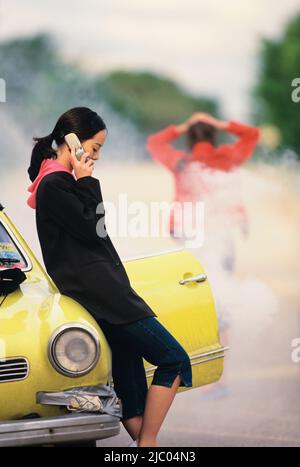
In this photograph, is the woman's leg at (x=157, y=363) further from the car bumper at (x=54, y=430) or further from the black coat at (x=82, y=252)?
the car bumper at (x=54, y=430)

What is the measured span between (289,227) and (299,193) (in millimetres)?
1560

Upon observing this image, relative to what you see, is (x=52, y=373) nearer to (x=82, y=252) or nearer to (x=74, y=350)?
(x=74, y=350)

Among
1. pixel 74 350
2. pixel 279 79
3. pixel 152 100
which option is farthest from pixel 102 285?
pixel 152 100

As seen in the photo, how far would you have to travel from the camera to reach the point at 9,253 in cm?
667

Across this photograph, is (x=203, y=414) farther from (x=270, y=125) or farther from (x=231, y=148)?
(x=270, y=125)

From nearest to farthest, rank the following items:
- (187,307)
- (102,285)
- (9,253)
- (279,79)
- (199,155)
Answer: (102,285)
(187,307)
(9,253)
(199,155)
(279,79)

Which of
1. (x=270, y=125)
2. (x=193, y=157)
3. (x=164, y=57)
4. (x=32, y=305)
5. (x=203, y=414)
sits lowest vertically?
(x=203, y=414)

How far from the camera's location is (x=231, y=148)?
407 inches

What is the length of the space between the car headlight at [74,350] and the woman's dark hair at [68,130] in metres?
0.91

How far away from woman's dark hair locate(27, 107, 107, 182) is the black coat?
234mm

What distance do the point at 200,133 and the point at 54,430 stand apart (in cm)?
482

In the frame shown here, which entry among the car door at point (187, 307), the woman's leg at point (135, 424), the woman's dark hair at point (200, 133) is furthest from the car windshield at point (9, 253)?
the woman's dark hair at point (200, 133)

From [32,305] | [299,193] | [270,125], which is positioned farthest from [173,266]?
[270,125]

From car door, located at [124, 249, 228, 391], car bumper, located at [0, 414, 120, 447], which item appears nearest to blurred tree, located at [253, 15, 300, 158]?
car door, located at [124, 249, 228, 391]
